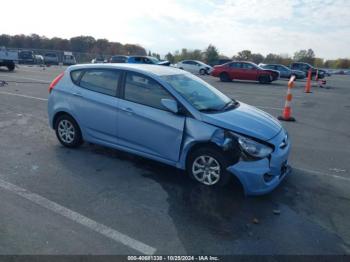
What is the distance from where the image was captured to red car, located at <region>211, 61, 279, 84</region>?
2214 centimetres

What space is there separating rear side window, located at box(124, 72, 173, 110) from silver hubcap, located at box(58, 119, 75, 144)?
1.42 meters

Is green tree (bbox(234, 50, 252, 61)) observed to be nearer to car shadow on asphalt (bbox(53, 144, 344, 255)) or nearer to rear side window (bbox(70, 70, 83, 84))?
rear side window (bbox(70, 70, 83, 84))

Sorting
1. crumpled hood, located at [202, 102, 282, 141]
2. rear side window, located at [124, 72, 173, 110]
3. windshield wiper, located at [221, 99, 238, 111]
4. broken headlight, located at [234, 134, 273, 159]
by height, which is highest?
rear side window, located at [124, 72, 173, 110]

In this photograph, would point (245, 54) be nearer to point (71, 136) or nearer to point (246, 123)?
point (71, 136)

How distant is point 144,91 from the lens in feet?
15.3

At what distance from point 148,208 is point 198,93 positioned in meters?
2.03

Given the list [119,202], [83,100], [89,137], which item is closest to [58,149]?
[89,137]

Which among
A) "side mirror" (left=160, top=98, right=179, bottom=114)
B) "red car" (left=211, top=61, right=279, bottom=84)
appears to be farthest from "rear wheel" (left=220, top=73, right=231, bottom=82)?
"side mirror" (left=160, top=98, right=179, bottom=114)

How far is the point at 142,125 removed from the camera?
4.56 meters

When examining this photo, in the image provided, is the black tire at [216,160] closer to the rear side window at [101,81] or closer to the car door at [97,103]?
the car door at [97,103]

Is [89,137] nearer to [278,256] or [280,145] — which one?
[280,145]

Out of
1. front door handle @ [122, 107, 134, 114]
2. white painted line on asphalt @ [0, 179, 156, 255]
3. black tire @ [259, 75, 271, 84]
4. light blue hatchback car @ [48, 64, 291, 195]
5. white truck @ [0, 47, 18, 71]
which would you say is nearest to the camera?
white painted line on asphalt @ [0, 179, 156, 255]

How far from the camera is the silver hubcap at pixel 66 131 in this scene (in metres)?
5.50

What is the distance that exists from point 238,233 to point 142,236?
1.04 meters
